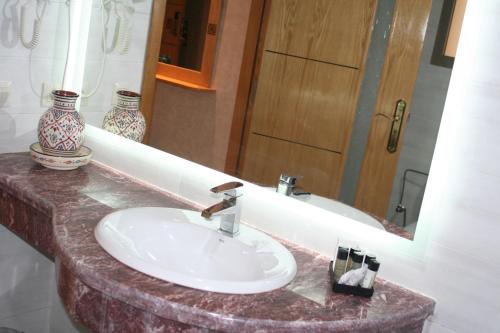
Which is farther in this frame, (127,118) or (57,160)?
(127,118)

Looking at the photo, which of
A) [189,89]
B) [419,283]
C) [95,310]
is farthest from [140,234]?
[419,283]

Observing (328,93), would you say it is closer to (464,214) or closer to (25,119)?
(464,214)

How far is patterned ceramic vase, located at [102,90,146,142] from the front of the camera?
7.73 feet

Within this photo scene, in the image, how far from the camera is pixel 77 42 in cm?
253

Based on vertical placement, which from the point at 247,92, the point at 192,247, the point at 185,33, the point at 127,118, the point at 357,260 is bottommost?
the point at 192,247

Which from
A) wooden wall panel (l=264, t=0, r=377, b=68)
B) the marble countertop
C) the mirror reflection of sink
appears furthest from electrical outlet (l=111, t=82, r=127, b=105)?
the mirror reflection of sink

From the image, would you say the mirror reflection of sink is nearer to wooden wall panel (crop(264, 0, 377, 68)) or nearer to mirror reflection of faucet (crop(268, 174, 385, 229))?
mirror reflection of faucet (crop(268, 174, 385, 229))

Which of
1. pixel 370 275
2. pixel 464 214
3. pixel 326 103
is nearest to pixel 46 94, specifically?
pixel 326 103

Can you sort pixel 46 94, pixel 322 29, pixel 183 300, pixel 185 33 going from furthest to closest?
pixel 46 94 < pixel 185 33 < pixel 322 29 < pixel 183 300

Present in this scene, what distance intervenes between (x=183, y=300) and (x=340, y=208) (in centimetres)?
58

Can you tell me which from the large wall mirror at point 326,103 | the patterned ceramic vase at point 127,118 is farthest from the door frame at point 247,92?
the patterned ceramic vase at point 127,118

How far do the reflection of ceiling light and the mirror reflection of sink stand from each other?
3.30 ft

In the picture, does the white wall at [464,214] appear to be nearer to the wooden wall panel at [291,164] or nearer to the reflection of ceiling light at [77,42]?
the wooden wall panel at [291,164]

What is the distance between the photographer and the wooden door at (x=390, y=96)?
174 cm
